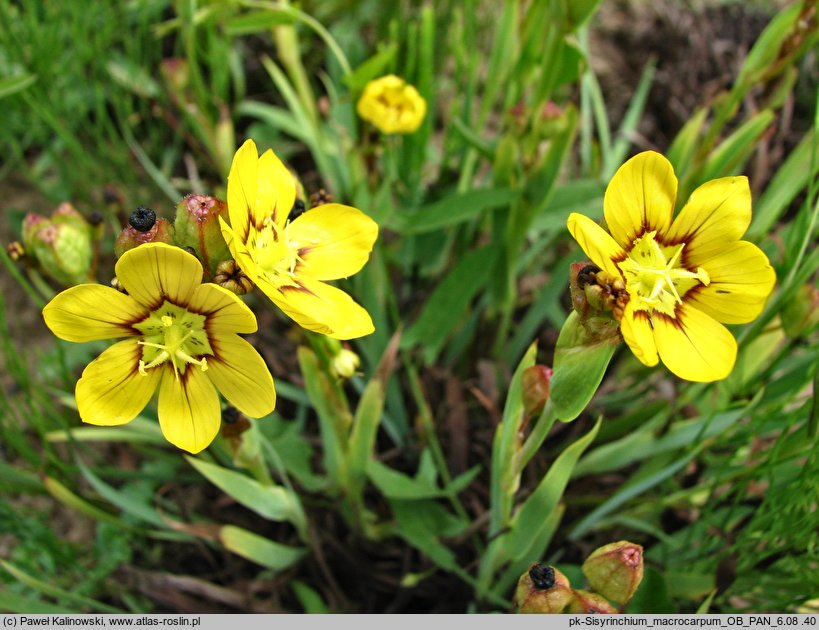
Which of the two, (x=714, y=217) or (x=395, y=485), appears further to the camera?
(x=395, y=485)

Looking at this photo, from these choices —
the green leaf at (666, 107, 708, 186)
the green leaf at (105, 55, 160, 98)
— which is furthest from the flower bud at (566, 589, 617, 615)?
the green leaf at (105, 55, 160, 98)

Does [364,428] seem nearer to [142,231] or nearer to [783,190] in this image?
[142,231]

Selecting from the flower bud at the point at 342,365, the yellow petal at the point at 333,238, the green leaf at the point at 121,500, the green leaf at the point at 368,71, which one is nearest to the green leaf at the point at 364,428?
the flower bud at the point at 342,365

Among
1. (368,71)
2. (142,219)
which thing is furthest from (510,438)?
(368,71)

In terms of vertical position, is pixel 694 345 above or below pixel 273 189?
below

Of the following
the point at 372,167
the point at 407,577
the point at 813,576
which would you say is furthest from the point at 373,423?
the point at 813,576

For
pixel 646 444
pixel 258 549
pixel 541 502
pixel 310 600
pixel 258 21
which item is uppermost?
pixel 258 21

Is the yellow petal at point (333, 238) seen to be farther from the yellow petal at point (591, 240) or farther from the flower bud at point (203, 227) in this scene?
the yellow petal at point (591, 240)
